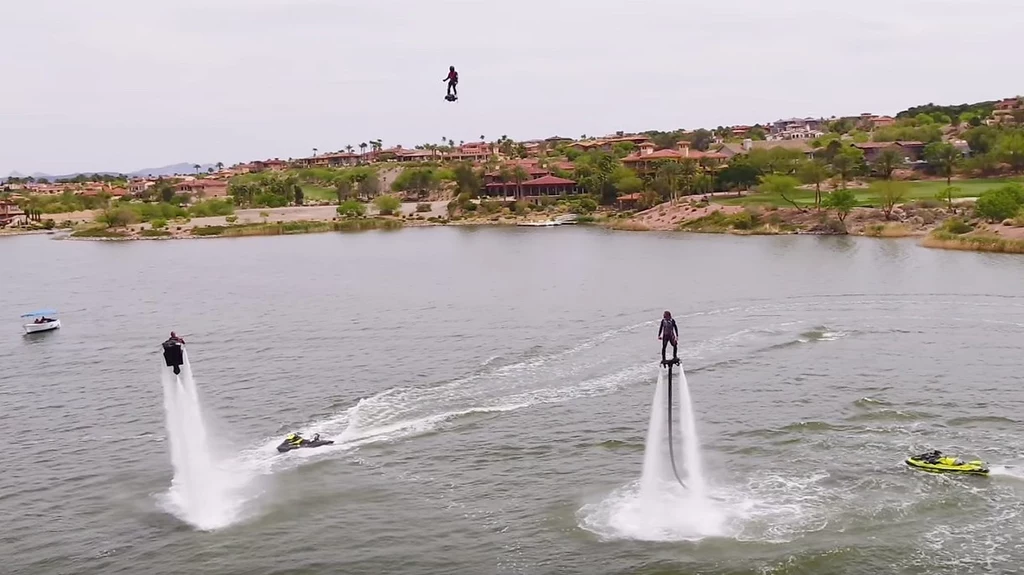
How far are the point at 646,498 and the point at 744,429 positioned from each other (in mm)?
8208

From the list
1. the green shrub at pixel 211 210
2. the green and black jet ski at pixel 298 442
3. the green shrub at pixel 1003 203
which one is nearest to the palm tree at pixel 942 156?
the green shrub at pixel 1003 203

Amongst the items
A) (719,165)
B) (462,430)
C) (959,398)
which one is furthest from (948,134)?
(462,430)

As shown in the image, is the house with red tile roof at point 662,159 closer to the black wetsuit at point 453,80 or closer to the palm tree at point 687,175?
the palm tree at point 687,175

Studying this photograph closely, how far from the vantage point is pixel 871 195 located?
114250 mm

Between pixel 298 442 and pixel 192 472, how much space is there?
522cm

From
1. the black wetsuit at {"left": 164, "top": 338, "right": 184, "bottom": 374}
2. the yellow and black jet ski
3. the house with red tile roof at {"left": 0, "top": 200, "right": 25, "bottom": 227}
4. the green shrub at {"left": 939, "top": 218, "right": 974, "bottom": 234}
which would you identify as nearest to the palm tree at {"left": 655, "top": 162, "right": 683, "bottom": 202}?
the green shrub at {"left": 939, "top": 218, "right": 974, "bottom": 234}

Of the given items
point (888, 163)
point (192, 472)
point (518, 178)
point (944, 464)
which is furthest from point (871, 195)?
point (192, 472)

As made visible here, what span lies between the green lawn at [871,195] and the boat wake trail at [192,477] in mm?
88529

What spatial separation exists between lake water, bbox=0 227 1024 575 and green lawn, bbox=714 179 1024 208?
123 ft

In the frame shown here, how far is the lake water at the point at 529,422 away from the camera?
26.2 metres

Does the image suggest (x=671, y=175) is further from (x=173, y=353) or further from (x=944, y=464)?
(x=173, y=353)

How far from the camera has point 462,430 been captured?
35656mm

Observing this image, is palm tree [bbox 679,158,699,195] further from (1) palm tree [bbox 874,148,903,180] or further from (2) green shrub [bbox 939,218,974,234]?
(2) green shrub [bbox 939,218,974,234]

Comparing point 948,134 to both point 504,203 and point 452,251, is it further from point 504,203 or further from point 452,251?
point 452,251
